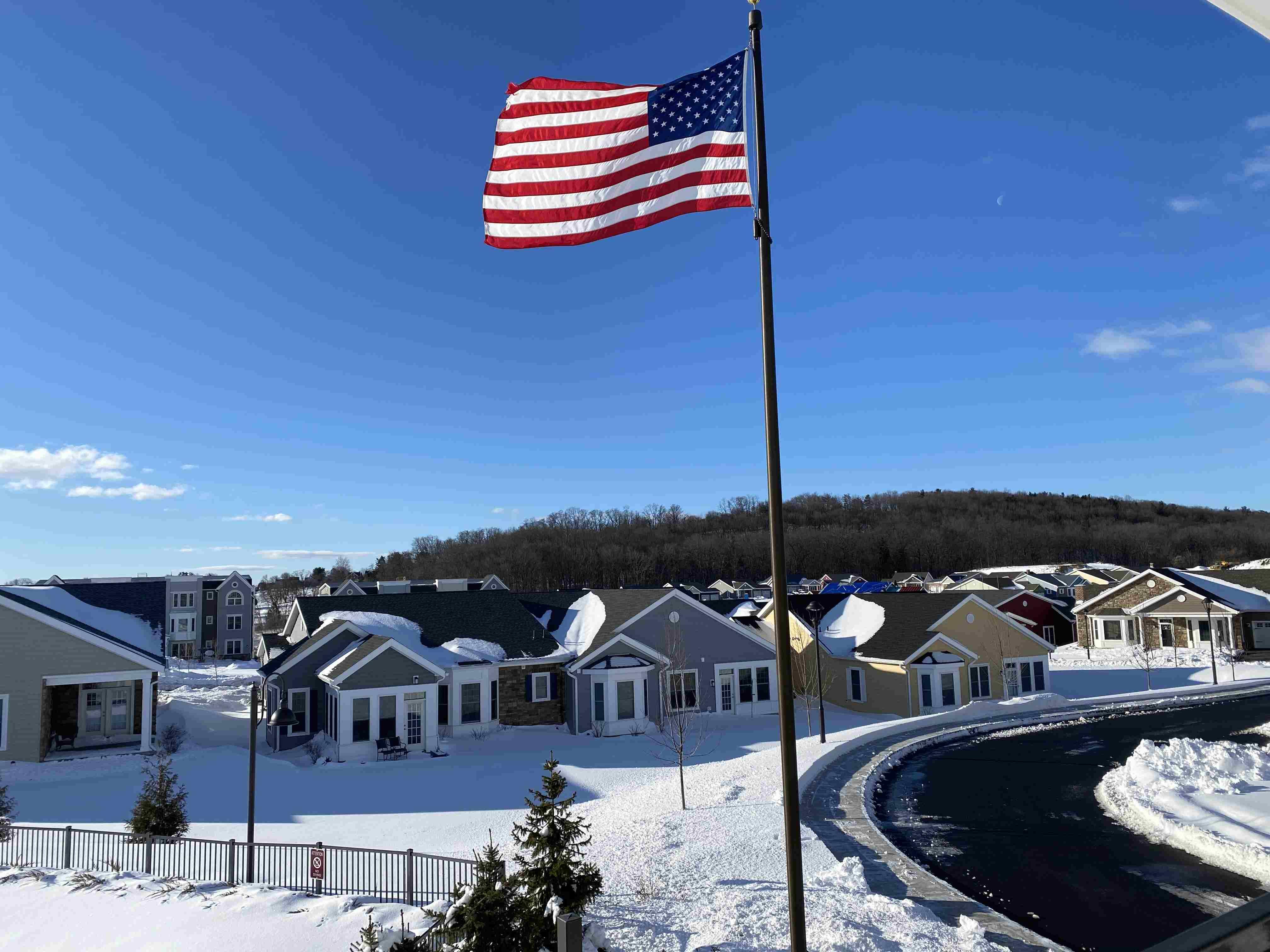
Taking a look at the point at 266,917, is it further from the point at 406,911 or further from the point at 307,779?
the point at 307,779

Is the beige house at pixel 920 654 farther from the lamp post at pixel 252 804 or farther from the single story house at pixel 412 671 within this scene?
the lamp post at pixel 252 804

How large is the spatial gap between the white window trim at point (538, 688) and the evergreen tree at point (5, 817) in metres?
17.4

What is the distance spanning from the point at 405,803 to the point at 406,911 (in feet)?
35.1

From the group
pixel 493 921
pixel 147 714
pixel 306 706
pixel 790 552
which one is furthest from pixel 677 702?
pixel 790 552

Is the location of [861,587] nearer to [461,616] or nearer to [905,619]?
[905,619]

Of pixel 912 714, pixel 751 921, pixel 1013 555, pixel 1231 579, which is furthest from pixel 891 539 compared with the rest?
pixel 751 921

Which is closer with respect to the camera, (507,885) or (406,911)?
(507,885)

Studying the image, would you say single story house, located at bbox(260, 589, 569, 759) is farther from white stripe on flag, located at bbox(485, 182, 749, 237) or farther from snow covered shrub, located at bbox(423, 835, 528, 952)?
white stripe on flag, located at bbox(485, 182, 749, 237)

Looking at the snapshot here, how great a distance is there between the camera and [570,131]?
9.41m

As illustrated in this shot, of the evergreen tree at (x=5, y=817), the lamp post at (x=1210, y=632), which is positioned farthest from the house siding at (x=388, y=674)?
→ the lamp post at (x=1210, y=632)

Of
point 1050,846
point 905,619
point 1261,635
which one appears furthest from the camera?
point 1261,635

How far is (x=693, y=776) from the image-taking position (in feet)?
77.5

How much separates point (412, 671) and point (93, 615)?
15.3 meters

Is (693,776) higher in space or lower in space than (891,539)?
lower
